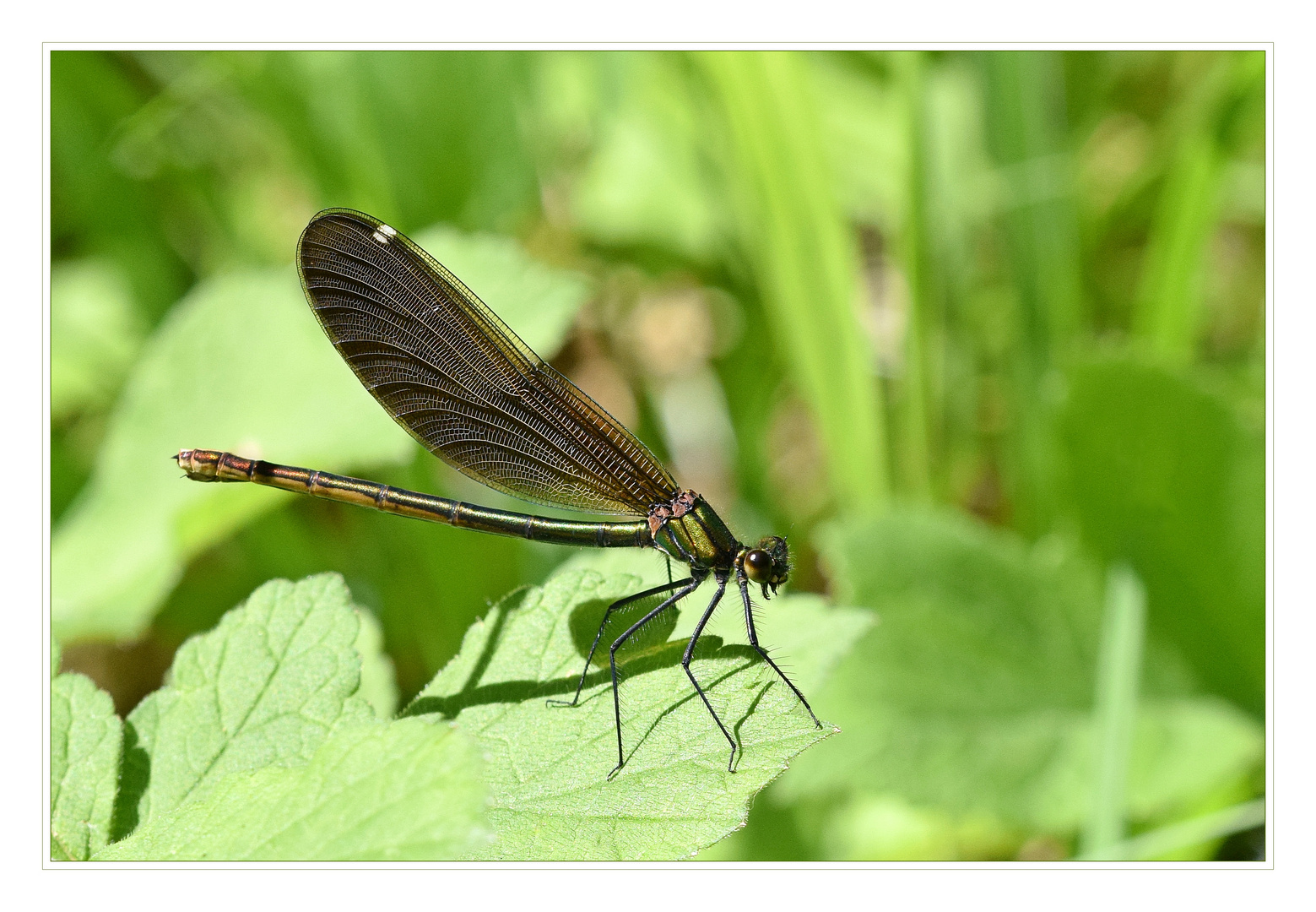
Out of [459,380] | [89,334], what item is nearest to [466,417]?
[459,380]

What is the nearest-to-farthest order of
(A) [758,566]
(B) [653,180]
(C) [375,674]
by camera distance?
1. (C) [375,674]
2. (A) [758,566]
3. (B) [653,180]

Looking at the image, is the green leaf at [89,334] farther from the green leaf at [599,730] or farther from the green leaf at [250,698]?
the green leaf at [599,730]

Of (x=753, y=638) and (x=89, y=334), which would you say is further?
(x=89, y=334)

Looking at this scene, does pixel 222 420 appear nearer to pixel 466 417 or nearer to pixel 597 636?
pixel 466 417

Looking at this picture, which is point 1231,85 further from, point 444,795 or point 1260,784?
point 444,795

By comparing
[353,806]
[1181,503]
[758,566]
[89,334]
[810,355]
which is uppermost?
[89,334]

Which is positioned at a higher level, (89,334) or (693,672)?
(89,334)

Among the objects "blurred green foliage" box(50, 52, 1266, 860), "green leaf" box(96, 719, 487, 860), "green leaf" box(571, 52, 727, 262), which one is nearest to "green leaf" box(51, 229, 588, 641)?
"blurred green foliage" box(50, 52, 1266, 860)
